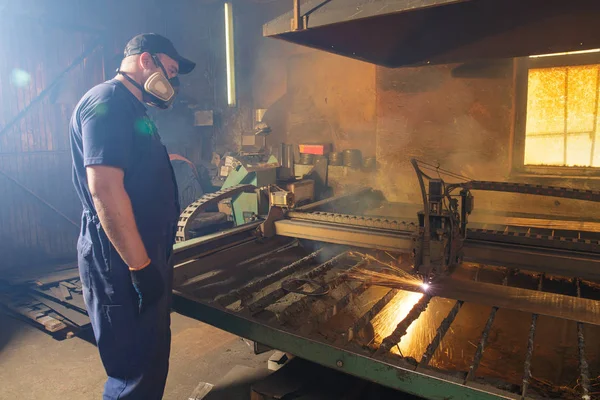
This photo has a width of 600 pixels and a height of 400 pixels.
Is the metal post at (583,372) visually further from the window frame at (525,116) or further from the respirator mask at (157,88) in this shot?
the window frame at (525,116)

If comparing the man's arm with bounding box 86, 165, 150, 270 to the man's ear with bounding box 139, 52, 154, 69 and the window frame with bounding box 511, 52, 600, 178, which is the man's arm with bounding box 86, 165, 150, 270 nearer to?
the man's ear with bounding box 139, 52, 154, 69

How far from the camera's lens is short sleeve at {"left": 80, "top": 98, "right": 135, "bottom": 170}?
6.13ft

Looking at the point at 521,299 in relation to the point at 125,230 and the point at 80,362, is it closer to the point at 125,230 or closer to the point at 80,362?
the point at 125,230

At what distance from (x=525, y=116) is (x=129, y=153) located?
13.1 feet

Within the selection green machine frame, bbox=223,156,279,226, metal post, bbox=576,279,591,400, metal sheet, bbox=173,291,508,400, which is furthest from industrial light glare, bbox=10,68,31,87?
metal post, bbox=576,279,591,400

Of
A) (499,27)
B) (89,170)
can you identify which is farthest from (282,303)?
(499,27)

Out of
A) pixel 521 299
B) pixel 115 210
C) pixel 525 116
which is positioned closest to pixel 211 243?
pixel 115 210

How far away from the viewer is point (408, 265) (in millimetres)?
2908

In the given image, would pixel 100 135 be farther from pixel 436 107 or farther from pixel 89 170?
Answer: pixel 436 107

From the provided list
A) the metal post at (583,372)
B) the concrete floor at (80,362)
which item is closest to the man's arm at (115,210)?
the concrete floor at (80,362)

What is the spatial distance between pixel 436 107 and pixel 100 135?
152 inches

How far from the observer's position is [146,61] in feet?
7.29

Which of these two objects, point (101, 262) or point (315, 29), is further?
point (315, 29)

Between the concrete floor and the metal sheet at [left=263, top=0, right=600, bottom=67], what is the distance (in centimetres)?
212
